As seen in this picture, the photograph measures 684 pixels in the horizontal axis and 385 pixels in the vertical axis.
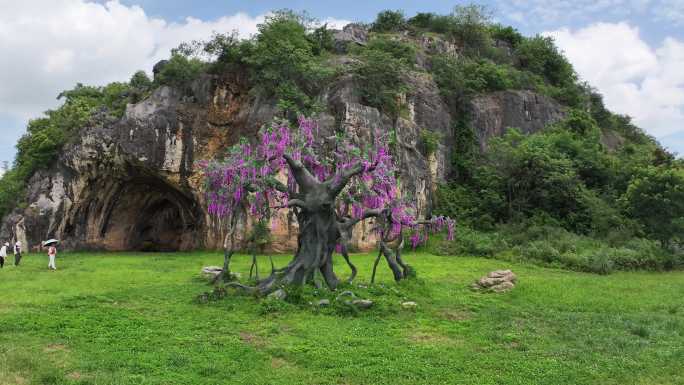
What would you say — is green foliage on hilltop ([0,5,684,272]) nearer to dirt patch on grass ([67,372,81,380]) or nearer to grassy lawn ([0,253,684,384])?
grassy lawn ([0,253,684,384])

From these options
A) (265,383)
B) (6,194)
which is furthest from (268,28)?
(265,383)

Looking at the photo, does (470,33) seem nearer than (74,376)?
No

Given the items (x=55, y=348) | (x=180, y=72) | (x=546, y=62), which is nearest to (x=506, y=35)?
(x=546, y=62)

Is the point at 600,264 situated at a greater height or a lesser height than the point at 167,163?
lesser

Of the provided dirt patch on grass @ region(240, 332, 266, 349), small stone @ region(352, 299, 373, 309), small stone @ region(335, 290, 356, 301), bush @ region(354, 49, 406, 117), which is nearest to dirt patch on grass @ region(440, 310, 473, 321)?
small stone @ region(352, 299, 373, 309)

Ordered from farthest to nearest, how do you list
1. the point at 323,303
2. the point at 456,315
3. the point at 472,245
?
1. the point at 472,245
2. the point at 323,303
3. the point at 456,315

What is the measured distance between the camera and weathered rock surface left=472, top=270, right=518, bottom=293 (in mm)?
15570

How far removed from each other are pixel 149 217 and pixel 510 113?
27990 millimetres

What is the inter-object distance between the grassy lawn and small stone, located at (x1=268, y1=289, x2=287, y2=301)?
49cm

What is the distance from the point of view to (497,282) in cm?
1592

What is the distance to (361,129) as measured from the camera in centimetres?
2833

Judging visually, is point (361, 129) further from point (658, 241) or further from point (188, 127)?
point (658, 241)

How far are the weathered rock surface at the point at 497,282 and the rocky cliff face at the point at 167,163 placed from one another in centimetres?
1149

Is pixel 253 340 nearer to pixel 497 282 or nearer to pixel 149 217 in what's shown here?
pixel 497 282
